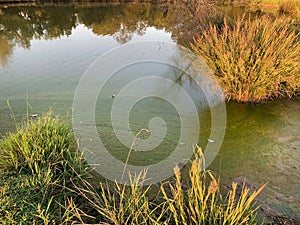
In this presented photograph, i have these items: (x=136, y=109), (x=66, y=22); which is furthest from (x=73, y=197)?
(x=66, y=22)

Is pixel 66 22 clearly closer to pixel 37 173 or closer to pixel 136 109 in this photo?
pixel 136 109

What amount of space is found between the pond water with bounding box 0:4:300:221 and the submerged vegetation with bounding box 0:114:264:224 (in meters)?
0.57

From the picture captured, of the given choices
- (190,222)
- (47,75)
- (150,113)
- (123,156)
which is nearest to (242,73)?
(150,113)

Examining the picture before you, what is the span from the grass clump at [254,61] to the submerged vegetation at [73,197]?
2.14 m

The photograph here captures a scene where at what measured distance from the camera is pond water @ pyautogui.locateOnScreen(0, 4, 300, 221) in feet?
8.60

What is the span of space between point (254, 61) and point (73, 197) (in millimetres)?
3041

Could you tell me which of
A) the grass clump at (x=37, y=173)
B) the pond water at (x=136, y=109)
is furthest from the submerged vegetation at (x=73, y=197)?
the pond water at (x=136, y=109)

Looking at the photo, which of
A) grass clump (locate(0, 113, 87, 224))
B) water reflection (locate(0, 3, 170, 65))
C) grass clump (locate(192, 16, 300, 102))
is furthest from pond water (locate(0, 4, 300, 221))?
grass clump (locate(0, 113, 87, 224))

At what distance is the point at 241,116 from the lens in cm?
379

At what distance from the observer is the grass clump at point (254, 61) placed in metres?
3.71

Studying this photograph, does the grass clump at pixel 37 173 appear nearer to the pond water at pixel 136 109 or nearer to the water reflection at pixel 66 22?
the pond water at pixel 136 109

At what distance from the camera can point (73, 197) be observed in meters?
2.03

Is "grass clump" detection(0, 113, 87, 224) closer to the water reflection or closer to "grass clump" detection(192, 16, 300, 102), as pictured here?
"grass clump" detection(192, 16, 300, 102)

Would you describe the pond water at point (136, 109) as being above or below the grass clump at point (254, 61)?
below
